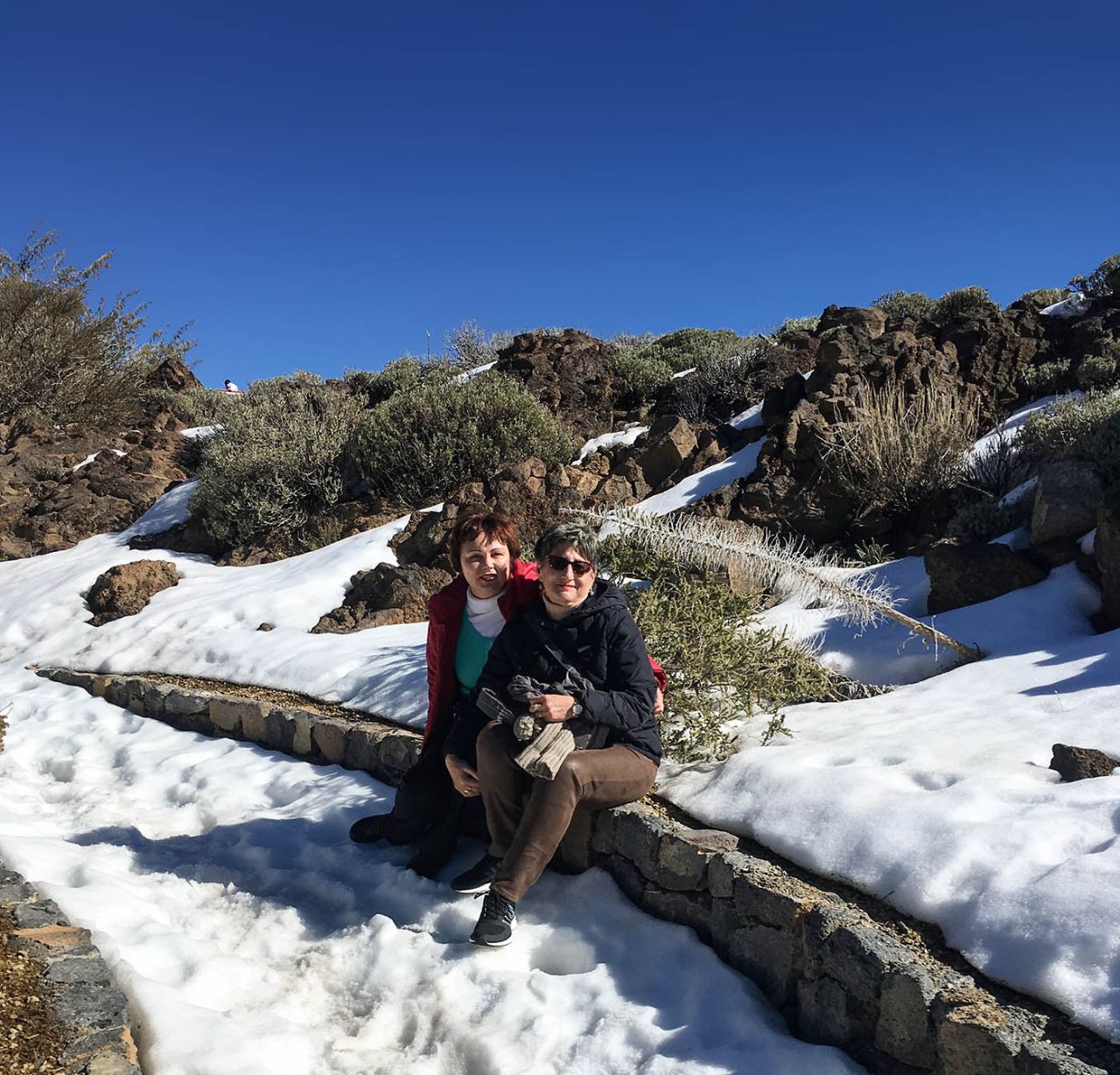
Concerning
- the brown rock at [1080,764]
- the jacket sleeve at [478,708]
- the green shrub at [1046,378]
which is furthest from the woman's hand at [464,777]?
the green shrub at [1046,378]

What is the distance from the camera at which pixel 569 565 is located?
340 centimetres

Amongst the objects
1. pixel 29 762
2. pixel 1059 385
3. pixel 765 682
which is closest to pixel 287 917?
pixel 765 682

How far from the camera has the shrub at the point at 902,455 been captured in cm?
729

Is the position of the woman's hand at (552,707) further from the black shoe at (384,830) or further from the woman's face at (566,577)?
the black shoe at (384,830)

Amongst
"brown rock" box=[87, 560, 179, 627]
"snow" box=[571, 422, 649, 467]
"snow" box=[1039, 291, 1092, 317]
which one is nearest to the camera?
"brown rock" box=[87, 560, 179, 627]

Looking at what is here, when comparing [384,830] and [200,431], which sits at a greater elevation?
[200,431]

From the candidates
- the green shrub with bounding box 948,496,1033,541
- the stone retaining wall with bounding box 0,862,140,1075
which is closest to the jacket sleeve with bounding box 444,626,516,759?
the stone retaining wall with bounding box 0,862,140,1075

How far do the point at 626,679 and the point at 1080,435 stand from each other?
425 centimetres

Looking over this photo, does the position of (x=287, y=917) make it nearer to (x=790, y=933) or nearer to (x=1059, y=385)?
(x=790, y=933)

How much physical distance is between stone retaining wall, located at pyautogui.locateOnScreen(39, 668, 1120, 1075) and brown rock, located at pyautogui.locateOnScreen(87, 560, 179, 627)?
262 inches

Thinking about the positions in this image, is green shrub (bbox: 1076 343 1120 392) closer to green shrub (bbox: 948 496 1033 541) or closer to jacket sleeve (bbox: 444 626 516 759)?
green shrub (bbox: 948 496 1033 541)

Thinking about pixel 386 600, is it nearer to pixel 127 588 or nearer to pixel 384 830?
pixel 127 588

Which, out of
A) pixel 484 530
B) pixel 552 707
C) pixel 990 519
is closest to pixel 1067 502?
pixel 990 519

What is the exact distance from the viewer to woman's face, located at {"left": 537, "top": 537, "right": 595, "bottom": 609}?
134 inches
